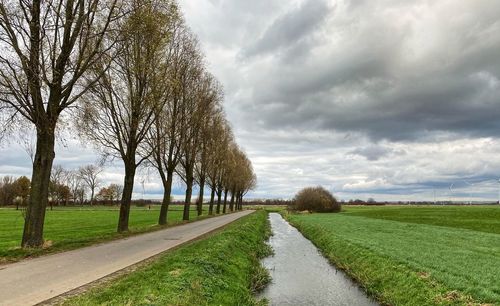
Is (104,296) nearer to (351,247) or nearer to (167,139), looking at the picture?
(351,247)

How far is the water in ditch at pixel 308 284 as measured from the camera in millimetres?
13867

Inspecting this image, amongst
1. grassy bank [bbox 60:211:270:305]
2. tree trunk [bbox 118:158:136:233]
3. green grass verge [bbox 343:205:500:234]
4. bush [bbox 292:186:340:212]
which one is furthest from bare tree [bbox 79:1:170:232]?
bush [bbox 292:186:340:212]

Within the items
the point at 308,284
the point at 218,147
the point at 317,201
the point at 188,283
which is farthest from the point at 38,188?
the point at 317,201

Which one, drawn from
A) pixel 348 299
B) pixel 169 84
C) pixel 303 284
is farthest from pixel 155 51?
pixel 348 299

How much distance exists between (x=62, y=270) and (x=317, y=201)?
287ft

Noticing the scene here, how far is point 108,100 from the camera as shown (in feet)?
84.0

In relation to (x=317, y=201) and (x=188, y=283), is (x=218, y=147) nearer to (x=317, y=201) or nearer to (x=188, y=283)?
(x=188, y=283)

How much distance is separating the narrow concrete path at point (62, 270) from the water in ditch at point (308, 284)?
5.37 m

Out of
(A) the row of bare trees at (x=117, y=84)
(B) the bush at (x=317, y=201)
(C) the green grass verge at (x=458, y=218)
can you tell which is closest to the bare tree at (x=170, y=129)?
(A) the row of bare trees at (x=117, y=84)

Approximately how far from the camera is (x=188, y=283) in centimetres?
1138

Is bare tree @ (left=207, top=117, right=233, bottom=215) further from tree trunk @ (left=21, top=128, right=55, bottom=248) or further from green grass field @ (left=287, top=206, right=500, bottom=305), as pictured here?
tree trunk @ (left=21, top=128, right=55, bottom=248)

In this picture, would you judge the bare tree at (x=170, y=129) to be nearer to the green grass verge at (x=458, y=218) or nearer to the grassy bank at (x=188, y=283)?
the grassy bank at (x=188, y=283)

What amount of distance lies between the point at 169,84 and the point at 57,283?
16.1 metres

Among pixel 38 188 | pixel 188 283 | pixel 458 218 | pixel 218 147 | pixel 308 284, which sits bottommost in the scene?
pixel 308 284
